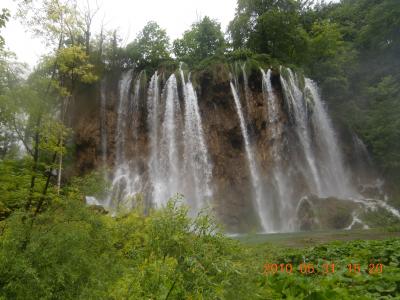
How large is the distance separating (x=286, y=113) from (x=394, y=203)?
8415 millimetres

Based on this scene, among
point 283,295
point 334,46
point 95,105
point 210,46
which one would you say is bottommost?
point 283,295

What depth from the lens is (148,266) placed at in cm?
284

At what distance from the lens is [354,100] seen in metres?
26.4

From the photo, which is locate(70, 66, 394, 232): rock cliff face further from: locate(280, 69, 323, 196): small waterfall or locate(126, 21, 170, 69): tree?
locate(126, 21, 170, 69): tree

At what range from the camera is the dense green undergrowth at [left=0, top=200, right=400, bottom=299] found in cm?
277

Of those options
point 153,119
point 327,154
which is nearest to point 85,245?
point 153,119

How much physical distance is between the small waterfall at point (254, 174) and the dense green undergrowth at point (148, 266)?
15333mm

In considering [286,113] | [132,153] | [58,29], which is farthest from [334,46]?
[58,29]

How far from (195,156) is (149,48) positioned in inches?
516

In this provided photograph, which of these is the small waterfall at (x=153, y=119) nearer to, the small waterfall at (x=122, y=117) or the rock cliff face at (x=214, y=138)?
the rock cliff face at (x=214, y=138)

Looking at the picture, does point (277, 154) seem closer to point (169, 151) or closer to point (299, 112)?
point (299, 112)

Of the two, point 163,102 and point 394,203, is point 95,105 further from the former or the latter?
point 394,203

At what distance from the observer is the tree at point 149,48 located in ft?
91.9
